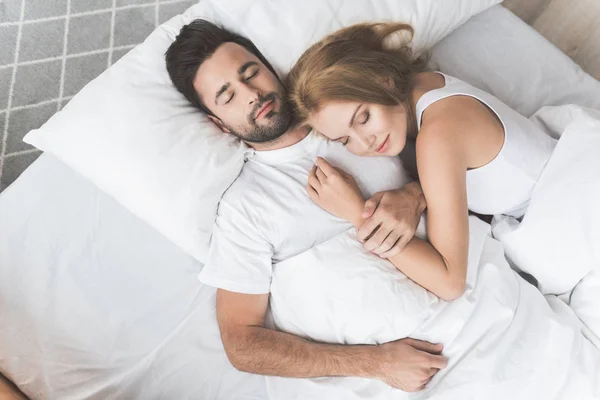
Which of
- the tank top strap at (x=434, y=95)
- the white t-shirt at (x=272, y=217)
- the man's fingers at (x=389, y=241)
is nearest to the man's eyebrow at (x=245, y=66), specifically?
the white t-shirt at (x=272, y=217)

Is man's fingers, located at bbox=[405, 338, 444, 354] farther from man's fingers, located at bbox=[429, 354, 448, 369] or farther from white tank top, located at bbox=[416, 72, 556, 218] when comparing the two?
white tank top, located at bbox=[416, 72, 556, 218]

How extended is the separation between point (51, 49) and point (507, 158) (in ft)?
5.91

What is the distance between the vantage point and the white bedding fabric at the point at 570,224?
118 centimetres

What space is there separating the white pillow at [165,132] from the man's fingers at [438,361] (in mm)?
644

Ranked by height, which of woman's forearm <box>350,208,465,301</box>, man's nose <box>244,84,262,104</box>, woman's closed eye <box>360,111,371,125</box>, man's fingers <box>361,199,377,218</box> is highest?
woman's closed eye <box>360,111,371,125</box>

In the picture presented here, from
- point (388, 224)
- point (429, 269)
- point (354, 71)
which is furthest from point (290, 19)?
point (429, 269)

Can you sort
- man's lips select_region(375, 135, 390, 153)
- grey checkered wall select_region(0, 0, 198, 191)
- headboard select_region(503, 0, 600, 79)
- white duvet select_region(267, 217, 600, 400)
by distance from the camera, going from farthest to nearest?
grey checkered wall select_region(0, 0, 198, 191) → headboard select_region(503, 0, 600, 79) → man's lips select_region(375, 135, 390, 153) → white duvet select_region(267, 217, 600, 400)

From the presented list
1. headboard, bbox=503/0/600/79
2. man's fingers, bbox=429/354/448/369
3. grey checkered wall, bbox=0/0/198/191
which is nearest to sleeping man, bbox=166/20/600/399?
man's fingers, bbox=429/354/448/369

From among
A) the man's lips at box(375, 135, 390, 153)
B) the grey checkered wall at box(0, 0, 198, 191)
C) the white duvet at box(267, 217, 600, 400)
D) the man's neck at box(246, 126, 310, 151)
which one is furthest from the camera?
the grey checkered wall at box(0, 0, 198, 191)

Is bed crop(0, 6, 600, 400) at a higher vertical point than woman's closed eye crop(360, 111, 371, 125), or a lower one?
lower

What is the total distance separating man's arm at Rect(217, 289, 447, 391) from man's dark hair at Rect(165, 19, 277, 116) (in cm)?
55

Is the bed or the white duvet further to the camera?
the bed

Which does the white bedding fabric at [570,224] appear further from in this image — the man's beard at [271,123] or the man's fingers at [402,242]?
the man's beard at [271,123]

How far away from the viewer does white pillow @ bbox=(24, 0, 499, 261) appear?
129 centimetres
